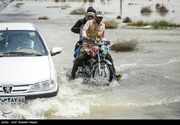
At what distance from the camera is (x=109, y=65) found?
1111 cm

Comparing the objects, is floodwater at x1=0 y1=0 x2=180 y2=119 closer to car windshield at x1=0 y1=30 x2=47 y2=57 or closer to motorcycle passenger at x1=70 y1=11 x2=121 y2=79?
motorcycle passenger at x1=70 y1=11 x2=121 y2=79

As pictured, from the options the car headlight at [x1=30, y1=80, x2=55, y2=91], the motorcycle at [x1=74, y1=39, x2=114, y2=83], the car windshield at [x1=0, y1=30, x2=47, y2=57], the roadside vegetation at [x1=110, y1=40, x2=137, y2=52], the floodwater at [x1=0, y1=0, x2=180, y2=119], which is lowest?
the roadside vegetation at [x1=110, y1=40, x2=137, y2=52]

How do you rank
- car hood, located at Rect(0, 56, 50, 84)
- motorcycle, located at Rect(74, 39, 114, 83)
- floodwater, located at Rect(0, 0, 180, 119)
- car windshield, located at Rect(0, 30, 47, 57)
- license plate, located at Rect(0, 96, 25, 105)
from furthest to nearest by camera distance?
motorcycle, located at Rect(74, 39, 114, 83)
car windshield, located at Rect(0, 30, 47, 57)
floodwater, located at Rect(0, 0, 180, 119)
car hood, located at Rect(0, 56, 50, 84)
license plate, located at Rect(0, 96, 25, 105)

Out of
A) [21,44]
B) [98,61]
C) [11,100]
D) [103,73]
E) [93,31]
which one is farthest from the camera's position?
[93,31]

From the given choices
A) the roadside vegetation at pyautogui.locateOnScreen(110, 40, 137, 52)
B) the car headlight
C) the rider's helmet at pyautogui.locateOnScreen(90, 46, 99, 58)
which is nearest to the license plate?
the car headlight

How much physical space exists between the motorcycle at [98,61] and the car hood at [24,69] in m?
2.35

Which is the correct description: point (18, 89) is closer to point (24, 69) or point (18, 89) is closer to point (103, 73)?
point (24, 69)

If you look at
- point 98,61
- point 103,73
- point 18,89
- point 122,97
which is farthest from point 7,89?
point 103,73

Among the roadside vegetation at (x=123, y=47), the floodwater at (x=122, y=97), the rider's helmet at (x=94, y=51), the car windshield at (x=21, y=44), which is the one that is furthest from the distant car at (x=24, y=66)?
the roadside vegetation at (x=123, y=47)

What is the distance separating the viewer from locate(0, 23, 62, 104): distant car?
784 centimetres

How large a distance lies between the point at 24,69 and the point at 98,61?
3059 mm

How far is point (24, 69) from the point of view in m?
8.35

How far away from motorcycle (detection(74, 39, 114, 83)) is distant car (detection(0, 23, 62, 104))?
167 centimetres

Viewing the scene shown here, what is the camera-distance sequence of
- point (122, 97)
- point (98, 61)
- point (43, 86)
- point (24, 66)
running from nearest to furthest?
1. point (43, 86)
2. point (24, 66)
3. point (122, 97)
4. point (98, 61)
